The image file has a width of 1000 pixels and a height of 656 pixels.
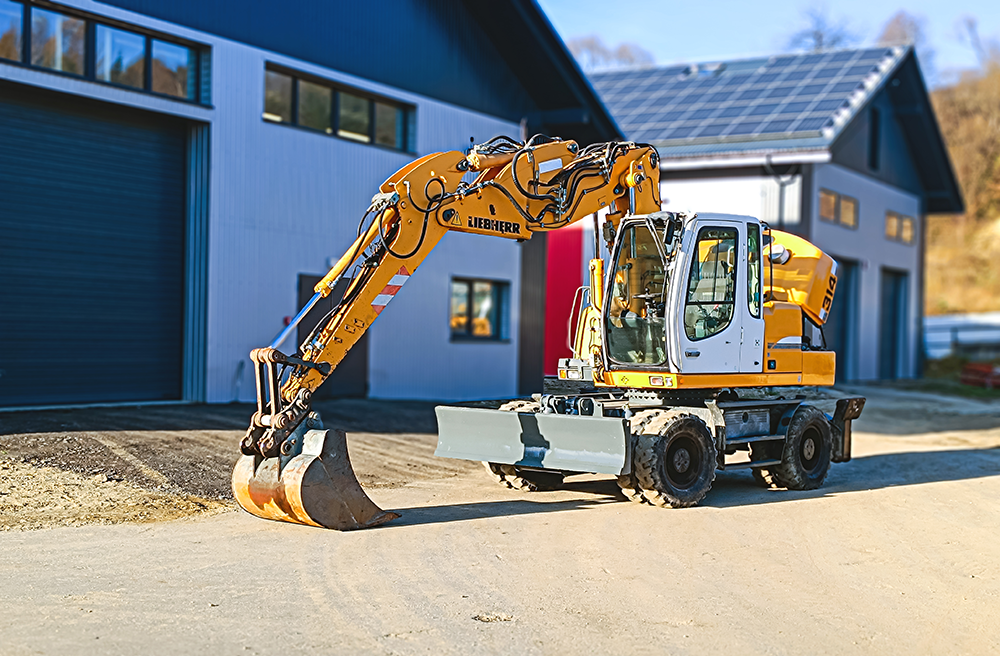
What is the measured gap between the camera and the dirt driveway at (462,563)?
619 cm

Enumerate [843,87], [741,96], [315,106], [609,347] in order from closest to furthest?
[609,347]
[315,106]
[843,87]
[741,96]

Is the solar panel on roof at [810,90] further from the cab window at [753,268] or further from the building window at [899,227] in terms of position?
the cab window at [753,268]

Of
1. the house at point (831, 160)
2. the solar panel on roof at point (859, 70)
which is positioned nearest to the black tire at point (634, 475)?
the house at point (831, 160)

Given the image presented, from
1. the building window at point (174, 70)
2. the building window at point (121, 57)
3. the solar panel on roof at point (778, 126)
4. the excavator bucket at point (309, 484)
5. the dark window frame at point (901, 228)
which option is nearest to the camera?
the excavator bucket at point (309, 484)

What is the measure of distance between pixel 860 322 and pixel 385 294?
2505 cm

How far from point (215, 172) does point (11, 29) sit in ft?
11.3

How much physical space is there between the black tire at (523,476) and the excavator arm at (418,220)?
2.23 metres

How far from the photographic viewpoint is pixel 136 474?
10828 mm

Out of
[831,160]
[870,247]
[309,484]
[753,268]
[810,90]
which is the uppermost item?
[810,90]

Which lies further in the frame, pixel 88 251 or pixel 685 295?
pixel 88 251

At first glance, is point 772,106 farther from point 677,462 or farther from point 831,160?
point 677,462

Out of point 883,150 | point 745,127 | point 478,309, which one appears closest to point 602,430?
point 478,309

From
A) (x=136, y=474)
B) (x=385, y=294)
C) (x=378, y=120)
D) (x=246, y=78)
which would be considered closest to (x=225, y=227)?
(x=246, y=78)

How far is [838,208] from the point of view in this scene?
29797 millimetres
